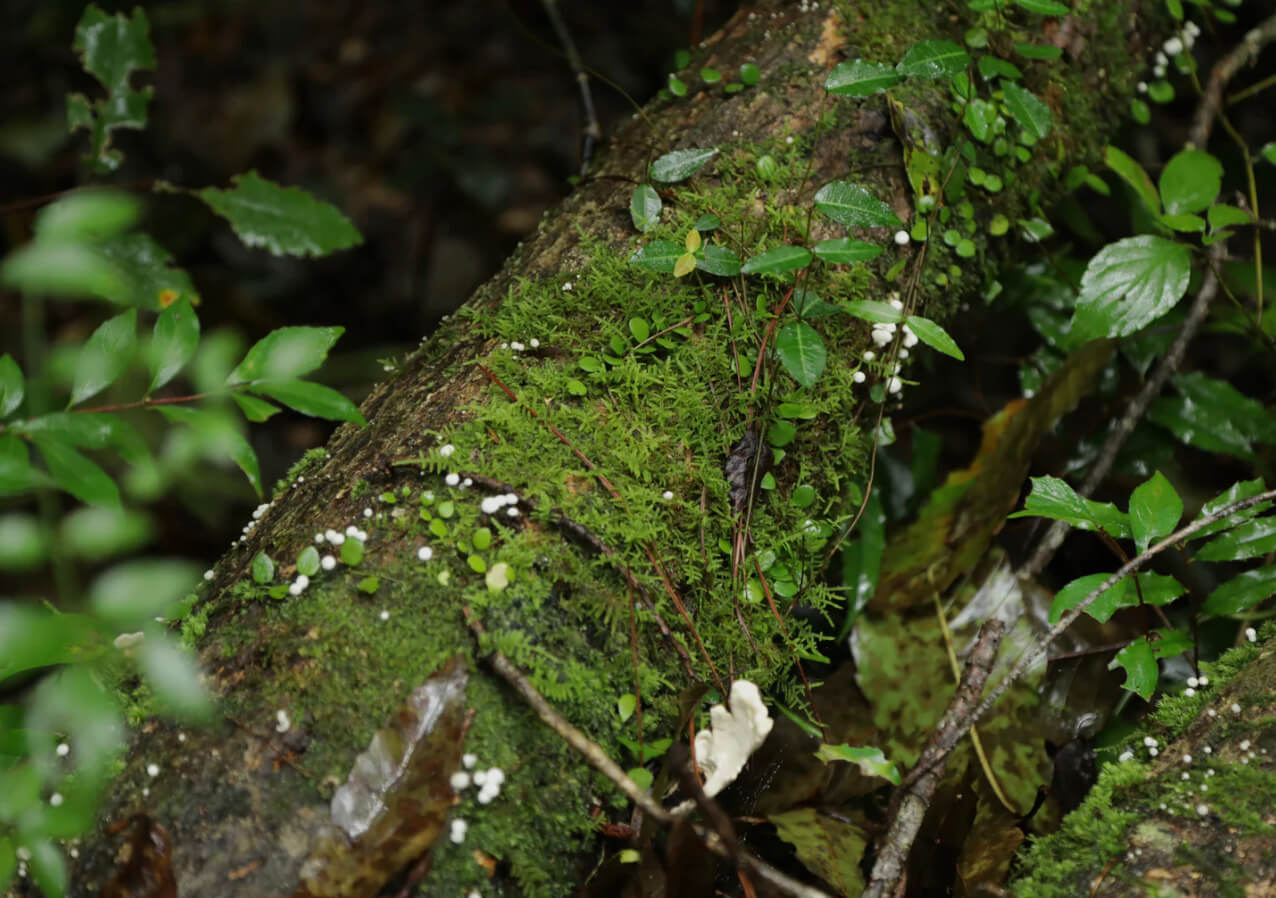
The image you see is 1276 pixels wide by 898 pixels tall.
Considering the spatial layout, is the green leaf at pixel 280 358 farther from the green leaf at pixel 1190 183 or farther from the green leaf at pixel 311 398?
the green leaf at pixel 1190 183

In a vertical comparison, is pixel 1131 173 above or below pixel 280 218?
above

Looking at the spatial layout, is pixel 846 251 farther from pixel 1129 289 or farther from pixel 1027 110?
pixel 1129 289

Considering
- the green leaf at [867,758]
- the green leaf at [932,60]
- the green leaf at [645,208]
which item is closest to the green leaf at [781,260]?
the green leaf at [645,208]

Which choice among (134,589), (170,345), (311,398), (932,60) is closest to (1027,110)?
(932,60)

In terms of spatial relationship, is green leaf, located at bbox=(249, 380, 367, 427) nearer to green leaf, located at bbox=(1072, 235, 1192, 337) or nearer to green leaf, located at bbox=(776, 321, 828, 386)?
green leaf, located at bbox=(776, 321, 828, 386)

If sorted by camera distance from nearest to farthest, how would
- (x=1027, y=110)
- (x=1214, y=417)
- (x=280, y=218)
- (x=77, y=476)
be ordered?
(x=77, y=476) < (x=1027, y=110) < (x=1214, y=417) < (x=280, y=218)

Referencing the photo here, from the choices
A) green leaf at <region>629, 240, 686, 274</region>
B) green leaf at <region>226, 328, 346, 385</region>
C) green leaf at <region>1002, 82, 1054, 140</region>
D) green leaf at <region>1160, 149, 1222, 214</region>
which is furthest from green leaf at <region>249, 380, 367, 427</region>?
green leaf at <region>1160, 149, 1222, 214</region>
